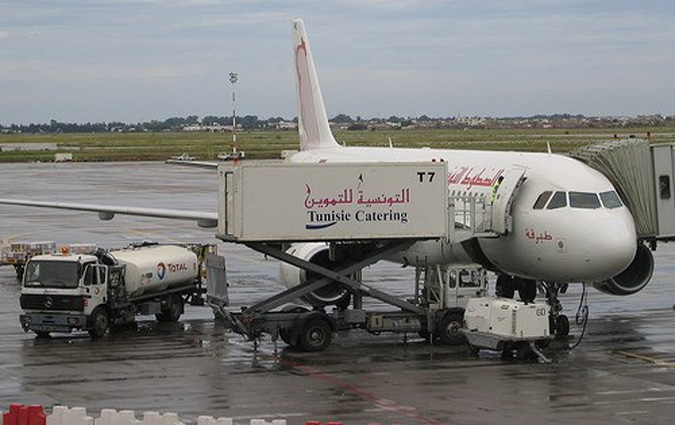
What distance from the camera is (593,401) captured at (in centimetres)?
2294

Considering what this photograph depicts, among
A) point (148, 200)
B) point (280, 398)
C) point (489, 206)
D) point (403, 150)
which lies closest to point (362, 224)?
point (489, 206)

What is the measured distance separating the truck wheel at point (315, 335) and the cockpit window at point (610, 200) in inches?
249

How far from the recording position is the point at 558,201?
28812 mm

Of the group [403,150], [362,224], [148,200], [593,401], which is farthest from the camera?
[148,200]

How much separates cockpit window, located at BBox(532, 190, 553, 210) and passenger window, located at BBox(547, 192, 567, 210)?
5.4 inches

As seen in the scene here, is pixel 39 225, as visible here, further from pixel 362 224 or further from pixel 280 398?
pixel 280 398

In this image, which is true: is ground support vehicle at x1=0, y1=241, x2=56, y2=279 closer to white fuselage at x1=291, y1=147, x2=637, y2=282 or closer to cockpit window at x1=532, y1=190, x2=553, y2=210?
white fuselage at x1=291, y1=147, x2=637, y2=282

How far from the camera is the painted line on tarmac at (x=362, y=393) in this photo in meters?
21.5

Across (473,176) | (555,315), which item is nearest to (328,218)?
(473,176)

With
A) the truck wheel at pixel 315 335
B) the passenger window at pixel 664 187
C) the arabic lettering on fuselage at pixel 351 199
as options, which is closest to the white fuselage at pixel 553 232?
the passenger window at pixel 664 187

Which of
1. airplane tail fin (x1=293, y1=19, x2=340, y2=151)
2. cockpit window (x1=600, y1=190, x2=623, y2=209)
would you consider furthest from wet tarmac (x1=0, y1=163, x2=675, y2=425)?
airplane tail fin (x1=293, y1=19, x2=340, y2=151)

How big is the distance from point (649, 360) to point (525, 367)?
8.78 ft

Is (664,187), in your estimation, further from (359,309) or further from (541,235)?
(359,309)

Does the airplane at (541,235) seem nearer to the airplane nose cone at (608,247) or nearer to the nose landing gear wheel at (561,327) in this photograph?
the airplane nose cone at (608,247)
